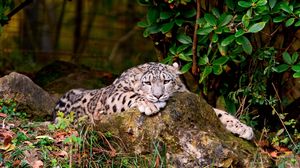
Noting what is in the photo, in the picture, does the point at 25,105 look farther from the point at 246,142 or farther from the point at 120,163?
the point at 246,142

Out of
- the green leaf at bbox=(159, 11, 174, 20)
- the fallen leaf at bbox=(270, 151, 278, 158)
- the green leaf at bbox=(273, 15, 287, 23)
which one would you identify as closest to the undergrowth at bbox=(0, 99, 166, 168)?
the fallen leaf at bbox=(270, 151, 278, 158)

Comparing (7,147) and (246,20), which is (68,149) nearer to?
(7,147)

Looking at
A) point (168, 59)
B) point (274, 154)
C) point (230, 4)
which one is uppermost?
point (230, 4)

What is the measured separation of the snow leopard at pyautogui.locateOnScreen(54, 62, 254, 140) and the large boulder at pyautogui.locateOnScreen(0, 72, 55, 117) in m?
0.28

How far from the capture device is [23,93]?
22.5ft

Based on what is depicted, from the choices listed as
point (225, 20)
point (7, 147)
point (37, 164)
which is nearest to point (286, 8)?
point (225, 20)

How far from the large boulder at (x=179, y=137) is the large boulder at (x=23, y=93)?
1.15 metres

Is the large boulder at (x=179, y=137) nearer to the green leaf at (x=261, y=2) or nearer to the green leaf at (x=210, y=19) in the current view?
the green leaf at (x=210, y=19)

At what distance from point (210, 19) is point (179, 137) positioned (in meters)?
1.08

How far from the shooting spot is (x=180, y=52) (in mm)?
6691

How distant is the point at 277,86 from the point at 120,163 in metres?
2.21

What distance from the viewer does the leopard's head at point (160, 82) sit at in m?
6.05

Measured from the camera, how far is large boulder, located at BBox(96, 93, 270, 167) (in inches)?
226

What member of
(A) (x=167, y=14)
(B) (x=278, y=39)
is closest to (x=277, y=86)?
(B) (x=278, y=39)
